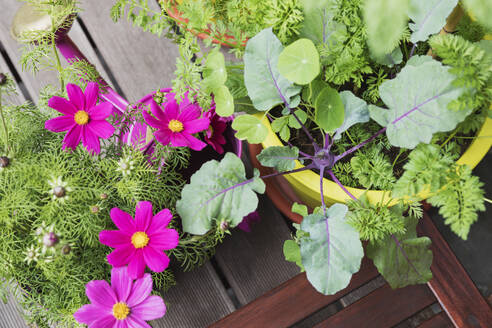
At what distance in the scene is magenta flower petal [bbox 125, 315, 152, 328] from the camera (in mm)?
489

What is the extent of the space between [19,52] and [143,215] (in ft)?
1.75

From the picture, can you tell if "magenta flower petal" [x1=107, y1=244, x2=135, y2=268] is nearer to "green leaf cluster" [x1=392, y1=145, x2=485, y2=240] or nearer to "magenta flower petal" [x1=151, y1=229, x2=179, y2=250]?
"magenta flower petal" [x1=151, y1=229, x2=179, y2=250]

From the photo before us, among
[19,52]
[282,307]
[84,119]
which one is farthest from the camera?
[19,52]

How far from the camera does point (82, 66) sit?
57 cm

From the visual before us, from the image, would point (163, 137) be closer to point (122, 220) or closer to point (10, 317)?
point (122, 220)

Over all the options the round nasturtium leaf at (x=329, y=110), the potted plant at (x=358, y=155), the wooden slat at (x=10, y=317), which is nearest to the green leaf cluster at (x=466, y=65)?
the potted plant at (x=358, y=155)

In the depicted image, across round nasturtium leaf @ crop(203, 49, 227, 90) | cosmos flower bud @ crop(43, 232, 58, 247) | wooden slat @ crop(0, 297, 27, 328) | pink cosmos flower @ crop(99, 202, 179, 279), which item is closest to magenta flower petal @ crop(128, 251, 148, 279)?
pink cosmos flower @ crop(99, 202, 179, 279)

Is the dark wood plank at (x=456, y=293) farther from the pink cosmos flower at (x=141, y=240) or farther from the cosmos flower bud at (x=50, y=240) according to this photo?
the cosmos flower bud at (x=50, y=240)

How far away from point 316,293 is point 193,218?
0.23 meters

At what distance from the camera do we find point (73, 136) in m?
0.49

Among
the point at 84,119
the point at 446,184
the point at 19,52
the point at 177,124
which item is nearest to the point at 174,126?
the point at 177,124

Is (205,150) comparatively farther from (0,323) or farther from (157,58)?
(0,323)

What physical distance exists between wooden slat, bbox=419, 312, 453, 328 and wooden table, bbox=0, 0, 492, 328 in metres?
0.02

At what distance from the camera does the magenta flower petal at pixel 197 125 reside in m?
0.51
